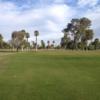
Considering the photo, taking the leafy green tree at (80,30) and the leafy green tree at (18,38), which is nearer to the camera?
the leafy green tree at (80,30)

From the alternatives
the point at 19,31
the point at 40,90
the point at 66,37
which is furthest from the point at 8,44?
the point at 40,90

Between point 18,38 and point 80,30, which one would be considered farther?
point 18,38

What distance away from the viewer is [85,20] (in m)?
140

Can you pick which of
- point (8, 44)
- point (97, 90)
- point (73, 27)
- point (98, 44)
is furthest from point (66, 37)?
point (97, 90)

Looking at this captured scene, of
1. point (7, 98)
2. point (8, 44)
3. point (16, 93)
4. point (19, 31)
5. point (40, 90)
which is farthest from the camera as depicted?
point (8, 44)

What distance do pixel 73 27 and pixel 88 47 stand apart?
16.0 meters

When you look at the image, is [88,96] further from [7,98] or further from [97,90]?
[7,98]

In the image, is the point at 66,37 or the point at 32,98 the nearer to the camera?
the point at 32,98

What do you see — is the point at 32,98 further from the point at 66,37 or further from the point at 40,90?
the point at 66,37

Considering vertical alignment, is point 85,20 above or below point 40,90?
above

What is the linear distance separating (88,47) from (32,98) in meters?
140

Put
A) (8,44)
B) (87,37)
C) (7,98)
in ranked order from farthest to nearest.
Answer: (8,44) → (87,37) → (7,98)

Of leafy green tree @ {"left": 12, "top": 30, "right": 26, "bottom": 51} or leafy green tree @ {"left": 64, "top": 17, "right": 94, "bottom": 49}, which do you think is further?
leafy green tree @ {"left": 12, "top": 30, "right": 26, "bottom": 51}

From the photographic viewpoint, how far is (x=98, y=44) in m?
161
